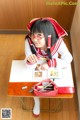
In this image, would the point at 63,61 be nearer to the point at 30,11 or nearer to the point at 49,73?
the point at 49,73

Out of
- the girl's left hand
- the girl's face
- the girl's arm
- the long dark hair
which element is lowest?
the girl's left hand

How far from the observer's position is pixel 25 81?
140 centimetres

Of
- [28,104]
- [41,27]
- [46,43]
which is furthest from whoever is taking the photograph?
[28,104]

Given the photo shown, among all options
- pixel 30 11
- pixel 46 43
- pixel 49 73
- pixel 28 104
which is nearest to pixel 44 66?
pixel 49 73

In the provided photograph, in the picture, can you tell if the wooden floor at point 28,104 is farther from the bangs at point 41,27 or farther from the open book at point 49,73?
the bangs at point 41,27

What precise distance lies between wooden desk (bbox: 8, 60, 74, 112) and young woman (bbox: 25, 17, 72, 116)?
9 centimetres

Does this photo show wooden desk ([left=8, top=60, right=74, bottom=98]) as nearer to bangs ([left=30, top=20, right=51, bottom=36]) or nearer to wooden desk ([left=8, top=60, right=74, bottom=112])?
wooden desk ([left=8, top=60, right=74, bottom=112])

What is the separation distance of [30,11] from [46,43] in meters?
0.79

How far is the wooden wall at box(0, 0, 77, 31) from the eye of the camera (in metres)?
1.95

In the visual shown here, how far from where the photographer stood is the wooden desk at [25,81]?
4.44ft

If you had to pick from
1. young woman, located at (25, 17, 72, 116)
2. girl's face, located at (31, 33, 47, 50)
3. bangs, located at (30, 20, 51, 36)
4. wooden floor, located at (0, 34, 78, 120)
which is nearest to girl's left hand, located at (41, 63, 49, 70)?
young woman, located at (25, 17, 72, 116)

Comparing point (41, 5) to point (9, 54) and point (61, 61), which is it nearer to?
point (9, 54)

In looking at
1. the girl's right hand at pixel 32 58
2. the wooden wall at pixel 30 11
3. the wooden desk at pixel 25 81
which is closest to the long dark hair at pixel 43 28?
the girl's right hand at pixel 32 58

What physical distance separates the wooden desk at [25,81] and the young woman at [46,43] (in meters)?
0.09
